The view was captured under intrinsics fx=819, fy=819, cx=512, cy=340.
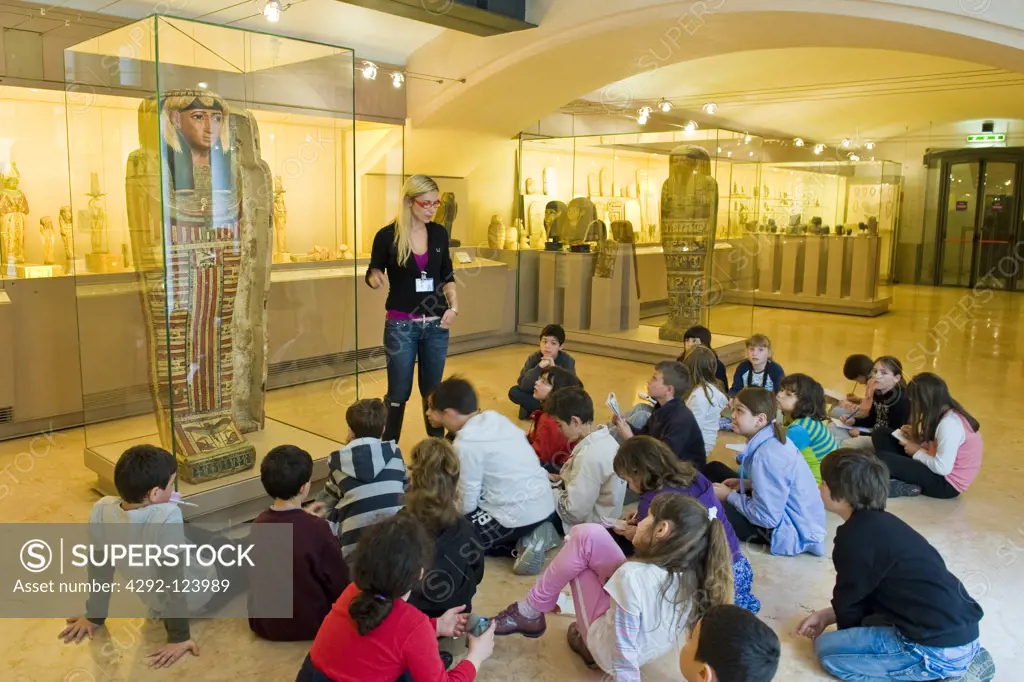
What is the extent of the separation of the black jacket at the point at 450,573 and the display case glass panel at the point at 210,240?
1.49 meters

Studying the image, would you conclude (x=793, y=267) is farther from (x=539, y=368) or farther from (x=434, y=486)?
(x=434, y=486)

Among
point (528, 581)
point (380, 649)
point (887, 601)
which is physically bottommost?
point (528, 581)

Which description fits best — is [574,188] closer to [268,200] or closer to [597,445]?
[268,200]

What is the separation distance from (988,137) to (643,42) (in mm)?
11364

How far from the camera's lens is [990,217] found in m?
15.6

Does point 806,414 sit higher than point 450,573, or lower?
higher

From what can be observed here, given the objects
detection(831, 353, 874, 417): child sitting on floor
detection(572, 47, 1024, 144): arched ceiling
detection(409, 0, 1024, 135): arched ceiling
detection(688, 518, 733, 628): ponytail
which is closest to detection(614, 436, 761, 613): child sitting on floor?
detection(688, 518, 733, 628): ponytail

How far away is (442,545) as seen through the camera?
2723 mm

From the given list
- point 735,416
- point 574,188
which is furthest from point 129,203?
point 574,188

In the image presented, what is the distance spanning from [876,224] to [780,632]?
10.9 meters

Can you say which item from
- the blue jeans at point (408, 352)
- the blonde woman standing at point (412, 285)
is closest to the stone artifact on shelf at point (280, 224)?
the blonde woman standing at point (412, 285)

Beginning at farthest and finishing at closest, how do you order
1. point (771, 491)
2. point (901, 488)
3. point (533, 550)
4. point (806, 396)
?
1. point (901, 488)
2. point (806, 396)
3. point (771, 491)
4. point (533, 550)

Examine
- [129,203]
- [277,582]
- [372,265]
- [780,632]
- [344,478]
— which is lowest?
[780,632]

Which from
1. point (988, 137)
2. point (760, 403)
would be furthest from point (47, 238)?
point (988, 137)
